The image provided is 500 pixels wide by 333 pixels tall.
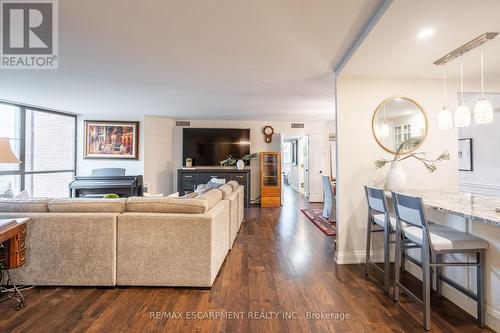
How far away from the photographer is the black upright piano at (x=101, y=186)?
203 inches

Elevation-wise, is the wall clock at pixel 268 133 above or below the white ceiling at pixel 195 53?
below

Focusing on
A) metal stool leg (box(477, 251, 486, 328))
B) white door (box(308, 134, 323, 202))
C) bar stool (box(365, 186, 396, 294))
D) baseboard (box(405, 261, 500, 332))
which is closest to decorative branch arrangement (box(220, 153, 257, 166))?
white door (box(308, 134, 323, 202))

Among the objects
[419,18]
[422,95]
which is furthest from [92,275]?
[422,95]

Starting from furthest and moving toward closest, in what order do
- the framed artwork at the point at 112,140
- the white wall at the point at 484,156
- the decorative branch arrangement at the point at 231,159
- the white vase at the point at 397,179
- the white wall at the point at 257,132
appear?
the white wall at the point at 257,132
the decorative branch arrangement at the point at 231,159
the framed artwork at the point at 112,140
the white wall at the point at 484,156
the white vase at the point at 397,179

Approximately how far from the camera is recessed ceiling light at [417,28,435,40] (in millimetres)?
1888

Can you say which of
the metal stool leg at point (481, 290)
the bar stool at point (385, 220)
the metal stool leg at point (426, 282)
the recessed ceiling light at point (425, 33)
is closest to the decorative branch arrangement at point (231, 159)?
the bar stool at point (385, 220)

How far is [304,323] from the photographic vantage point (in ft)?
5.74

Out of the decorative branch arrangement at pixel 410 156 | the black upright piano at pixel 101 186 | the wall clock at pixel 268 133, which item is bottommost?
the black upright piano at pixel 101 186

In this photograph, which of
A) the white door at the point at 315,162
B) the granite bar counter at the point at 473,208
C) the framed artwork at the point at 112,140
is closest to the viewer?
the granite bar counter at the point at 473,208

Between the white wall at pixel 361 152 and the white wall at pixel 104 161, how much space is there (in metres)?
5.05

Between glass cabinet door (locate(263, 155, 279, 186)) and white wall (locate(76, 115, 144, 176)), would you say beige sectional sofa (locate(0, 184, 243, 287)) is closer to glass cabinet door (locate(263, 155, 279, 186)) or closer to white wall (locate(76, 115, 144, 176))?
white wall (locate(76, 115, 144, 176))

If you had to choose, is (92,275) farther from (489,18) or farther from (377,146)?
(489,18)

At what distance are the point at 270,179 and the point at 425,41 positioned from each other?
4.77m

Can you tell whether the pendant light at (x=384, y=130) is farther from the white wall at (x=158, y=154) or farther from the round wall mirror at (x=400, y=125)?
the white wall at (x=158, y=154)
